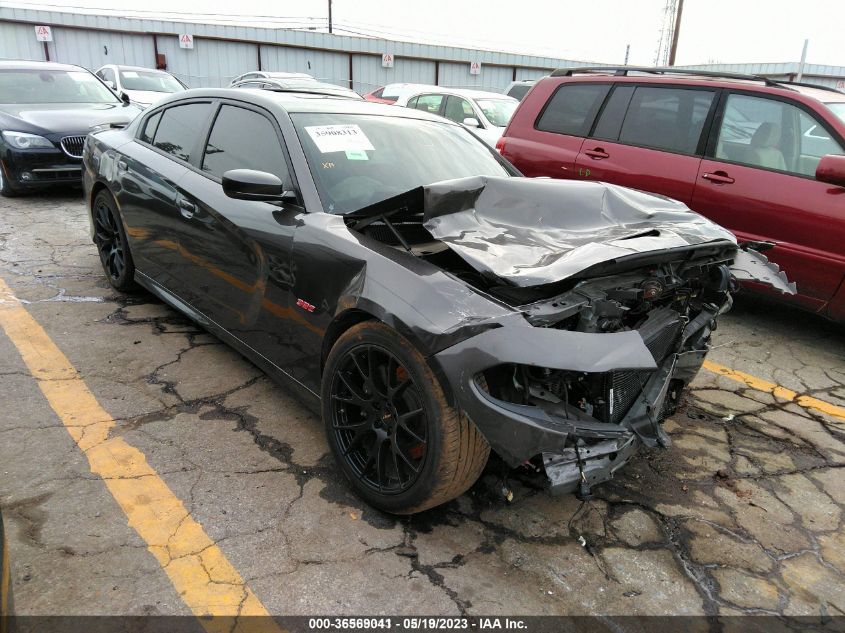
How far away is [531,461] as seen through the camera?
7.09ft

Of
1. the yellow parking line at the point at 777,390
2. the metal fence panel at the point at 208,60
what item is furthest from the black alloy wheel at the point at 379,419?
the metal fence panel at the point at 208,60

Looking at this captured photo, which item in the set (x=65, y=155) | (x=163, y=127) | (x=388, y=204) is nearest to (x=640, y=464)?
(x=388, y=204)

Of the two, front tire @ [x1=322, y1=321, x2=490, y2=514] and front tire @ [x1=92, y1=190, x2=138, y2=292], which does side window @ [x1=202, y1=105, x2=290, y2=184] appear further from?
front tire @ [x1=92, y1=190, x2=138, y2=292]

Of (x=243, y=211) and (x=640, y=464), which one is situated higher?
(x=243, y=211)

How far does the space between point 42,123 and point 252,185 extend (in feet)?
20.3

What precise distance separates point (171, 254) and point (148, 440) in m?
1.31

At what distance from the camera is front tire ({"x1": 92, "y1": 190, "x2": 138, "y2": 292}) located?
4.39 meters

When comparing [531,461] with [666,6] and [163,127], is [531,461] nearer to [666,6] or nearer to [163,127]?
[163,127]

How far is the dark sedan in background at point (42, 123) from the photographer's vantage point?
23.5ft

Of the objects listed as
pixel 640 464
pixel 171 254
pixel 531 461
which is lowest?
pixel 640 464

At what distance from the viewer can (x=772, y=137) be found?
4.49 meters

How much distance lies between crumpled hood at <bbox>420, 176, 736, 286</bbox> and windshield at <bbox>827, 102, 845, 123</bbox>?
219 centimetres

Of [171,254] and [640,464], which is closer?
[640,464]

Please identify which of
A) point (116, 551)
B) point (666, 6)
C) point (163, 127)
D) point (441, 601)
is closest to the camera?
point (441, 601)
